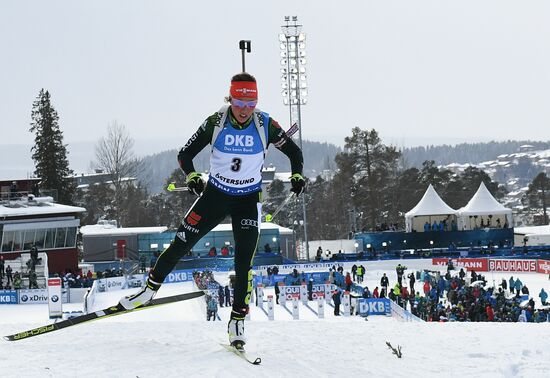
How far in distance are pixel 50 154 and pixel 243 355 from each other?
5954 centimetres

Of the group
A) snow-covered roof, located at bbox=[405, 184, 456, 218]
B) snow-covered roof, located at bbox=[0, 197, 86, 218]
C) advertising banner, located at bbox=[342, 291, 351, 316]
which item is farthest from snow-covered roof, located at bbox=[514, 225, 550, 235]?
advertising banner, located at bbox=[342, 291, 351, 316]

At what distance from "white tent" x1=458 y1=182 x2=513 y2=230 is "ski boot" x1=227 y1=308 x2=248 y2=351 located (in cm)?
4764

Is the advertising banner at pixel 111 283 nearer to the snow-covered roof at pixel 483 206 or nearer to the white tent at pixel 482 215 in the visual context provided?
the white tent at pixel 482 215

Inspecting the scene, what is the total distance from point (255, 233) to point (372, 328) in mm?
2308

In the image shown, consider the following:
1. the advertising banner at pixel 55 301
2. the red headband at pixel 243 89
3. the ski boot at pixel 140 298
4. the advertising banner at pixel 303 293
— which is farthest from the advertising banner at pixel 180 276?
the red headband at pixel 243 89

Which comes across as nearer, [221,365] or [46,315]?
[221,365]

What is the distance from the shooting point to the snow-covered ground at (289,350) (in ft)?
26.5

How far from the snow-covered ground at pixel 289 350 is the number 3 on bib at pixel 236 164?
6.03 feet

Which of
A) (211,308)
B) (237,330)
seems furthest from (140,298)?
(211,308)

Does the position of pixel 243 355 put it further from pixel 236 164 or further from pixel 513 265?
pixel 513 265

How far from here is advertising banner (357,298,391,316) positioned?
24.3 m

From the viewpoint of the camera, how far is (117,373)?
7898 millimetres

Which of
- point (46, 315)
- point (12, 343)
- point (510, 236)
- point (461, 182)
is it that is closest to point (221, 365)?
point (12, 343)

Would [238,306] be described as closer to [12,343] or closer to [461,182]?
[12,343]
